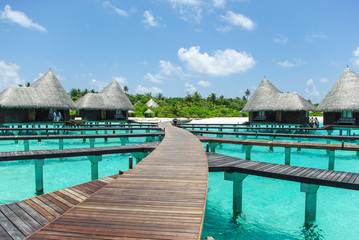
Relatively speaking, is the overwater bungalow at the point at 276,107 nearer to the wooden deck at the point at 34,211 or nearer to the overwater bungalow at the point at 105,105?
the overwater bungalow at the point at 105,105

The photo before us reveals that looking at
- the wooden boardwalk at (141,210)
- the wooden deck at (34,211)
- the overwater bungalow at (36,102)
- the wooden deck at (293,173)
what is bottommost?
the wooden deck at (34,211)

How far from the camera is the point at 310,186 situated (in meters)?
5.02

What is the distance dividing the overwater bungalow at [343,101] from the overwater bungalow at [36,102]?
2267cm

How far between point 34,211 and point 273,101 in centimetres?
2394

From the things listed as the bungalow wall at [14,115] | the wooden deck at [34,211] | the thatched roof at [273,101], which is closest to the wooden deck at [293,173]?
the wooden deck at [34,211]

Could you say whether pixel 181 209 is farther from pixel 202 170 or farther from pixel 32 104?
pixel 32 104

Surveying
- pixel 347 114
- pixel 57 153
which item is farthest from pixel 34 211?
pixel 347 114

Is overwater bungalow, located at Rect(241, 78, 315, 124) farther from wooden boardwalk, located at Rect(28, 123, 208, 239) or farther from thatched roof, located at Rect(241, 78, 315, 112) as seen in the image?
wooden boardwalk, located at Rect(28, 123, 208, 239)

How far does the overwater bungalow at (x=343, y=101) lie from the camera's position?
1986 centimetres

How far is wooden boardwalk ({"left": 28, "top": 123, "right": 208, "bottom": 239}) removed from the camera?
2223 mm

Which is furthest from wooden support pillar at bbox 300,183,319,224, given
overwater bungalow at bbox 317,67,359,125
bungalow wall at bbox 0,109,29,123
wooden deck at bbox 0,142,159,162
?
bungalow wall at bbox 0,109,29,123

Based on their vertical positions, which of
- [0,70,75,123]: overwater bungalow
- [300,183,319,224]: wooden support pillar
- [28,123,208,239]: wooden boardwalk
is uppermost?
[0,70,75,123]: overwater bungalow

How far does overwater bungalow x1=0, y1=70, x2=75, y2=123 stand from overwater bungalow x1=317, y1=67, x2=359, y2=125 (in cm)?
2267

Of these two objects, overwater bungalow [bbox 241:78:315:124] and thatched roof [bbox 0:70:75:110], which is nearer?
thatched roof [bbox 0:70:75:110]
